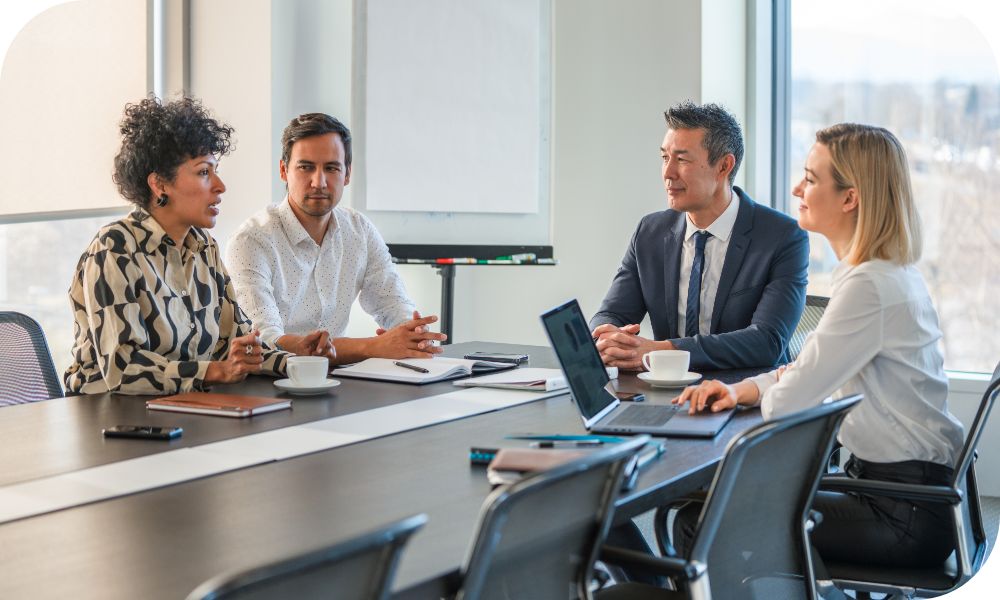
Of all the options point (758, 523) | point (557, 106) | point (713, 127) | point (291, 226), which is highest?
point (557, 106)

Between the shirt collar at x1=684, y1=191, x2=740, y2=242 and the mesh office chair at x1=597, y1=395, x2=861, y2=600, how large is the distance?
146 cm

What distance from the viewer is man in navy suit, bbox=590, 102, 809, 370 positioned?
3.16 metres

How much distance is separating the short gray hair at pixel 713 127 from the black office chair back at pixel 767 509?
1.75m

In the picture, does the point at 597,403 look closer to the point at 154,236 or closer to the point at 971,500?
the point at 971,500

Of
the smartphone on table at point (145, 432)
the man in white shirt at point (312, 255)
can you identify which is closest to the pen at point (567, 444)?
the smartphone on table at point (145, 432)

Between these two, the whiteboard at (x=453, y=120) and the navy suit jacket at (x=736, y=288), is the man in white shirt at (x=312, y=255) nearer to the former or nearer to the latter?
the navy suit jacket at (x=736, y=288)

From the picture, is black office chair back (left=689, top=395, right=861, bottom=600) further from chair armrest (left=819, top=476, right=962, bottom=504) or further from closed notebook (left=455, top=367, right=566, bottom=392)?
closed notebook (left=455, top=367, right=566, bottom=392)

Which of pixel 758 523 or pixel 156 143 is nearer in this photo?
pixel 758 523

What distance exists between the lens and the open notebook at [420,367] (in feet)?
8.69

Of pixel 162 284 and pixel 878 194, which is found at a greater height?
pixel 878 194

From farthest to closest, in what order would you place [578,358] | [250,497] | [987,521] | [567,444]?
[987,521] < [578,358] < [567,444] < [250,497]

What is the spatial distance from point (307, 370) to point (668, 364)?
901mm

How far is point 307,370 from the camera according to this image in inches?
95.7

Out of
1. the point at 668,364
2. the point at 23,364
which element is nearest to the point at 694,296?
the point at 668,364
